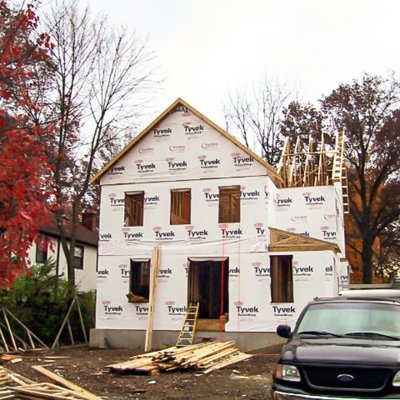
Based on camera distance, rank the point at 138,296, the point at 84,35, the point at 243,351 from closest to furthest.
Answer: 1. the point at 243,351
2. the point at 138,296
3. the point at 84,35

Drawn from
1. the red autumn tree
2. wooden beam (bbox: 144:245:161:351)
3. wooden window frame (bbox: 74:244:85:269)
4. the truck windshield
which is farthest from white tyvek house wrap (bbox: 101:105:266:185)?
the red autumn tree

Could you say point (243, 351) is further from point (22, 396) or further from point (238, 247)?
point (22, 396)

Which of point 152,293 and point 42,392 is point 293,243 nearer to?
point 152,293

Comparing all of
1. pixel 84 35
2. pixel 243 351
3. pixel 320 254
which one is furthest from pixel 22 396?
pixel 84 35

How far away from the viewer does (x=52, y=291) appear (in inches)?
916

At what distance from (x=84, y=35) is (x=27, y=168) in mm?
21511

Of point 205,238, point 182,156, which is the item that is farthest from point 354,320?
point 182,156

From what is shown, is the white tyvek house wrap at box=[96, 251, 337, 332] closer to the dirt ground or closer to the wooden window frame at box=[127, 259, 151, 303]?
the wooden window frame at box=[127, 259, 151, 303]

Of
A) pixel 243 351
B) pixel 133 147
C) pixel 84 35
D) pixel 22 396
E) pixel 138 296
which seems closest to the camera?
pixel 22 396

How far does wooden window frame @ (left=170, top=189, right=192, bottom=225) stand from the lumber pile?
6.11 meters

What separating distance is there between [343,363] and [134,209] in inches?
648

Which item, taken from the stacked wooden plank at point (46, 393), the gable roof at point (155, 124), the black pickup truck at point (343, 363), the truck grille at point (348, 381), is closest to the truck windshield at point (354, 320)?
the black pickup truck at point (343, 363)

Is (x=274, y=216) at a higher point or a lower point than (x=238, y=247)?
higher

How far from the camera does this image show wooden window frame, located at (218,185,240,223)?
67.2 feet
